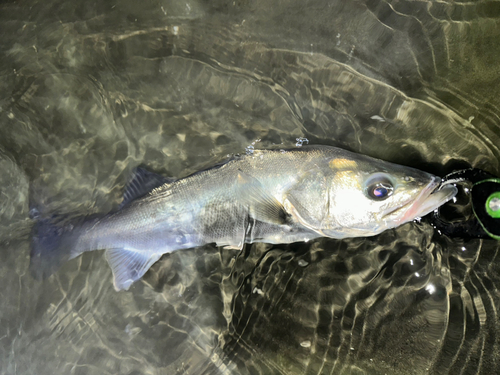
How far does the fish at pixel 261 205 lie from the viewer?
2209 mm

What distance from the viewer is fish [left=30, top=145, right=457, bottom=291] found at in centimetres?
221

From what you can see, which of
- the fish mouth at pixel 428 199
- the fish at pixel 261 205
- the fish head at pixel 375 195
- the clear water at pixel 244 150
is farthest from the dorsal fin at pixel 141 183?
the fish mouth at pixel 428 199

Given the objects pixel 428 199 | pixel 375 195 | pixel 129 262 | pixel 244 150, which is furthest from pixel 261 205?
pixel 129 262

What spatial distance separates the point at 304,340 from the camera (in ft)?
A: 8.54

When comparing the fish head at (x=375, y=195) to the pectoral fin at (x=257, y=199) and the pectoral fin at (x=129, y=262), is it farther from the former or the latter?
the pectoral fin at (x=129, y=262)

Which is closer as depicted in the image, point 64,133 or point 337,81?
point 337,81

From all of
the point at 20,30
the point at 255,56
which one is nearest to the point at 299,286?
the point at 255,56

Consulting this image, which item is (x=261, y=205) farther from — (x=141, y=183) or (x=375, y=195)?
(x=141, y=183)

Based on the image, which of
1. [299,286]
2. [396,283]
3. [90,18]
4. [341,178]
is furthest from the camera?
[90,18]

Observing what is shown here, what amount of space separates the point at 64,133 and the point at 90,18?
3.80 feet

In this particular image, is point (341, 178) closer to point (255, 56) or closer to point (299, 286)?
point (299, 286)

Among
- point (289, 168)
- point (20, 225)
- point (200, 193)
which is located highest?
point (289, 168)

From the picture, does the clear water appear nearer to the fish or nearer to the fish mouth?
the fish

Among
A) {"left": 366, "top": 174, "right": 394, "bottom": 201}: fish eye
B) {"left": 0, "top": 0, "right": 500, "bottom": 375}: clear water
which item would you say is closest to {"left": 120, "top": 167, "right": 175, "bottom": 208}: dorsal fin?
{"left": 0, "top": 0, "right": 500, "bottom": 375}: clear water
